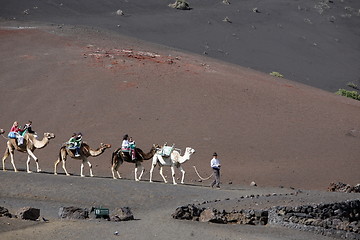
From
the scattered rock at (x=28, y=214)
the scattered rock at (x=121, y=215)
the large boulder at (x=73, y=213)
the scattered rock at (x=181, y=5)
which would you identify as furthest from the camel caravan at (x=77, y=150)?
the scattered rock at (x=181, y=5)

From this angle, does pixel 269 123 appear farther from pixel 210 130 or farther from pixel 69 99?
pixel 69 99

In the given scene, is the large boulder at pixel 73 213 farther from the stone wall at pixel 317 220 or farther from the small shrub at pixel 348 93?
the small shrub at pixel 348 93

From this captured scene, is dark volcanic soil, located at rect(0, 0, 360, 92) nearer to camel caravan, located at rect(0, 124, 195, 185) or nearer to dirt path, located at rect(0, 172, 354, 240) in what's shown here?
camel caravan, located at rect(0, 124, 195, 185)

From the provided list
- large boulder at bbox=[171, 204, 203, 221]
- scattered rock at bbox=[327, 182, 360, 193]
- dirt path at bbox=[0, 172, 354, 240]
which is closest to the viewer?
dirt path at bbox=[0, 172, 354, 240]

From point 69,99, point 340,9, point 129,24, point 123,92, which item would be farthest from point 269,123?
point 340,9

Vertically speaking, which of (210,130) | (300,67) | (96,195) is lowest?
(96,195)

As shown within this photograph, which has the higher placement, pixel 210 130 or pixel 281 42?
pixel 281 42

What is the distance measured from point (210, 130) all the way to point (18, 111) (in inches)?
414

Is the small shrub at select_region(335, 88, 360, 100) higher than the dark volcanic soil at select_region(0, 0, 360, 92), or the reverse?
the dark volcanic soil at select_region(0, 0, 360, 92)

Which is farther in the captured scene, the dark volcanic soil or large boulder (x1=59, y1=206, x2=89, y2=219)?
the dark volcanic soil

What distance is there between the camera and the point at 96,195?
2441 centimetres

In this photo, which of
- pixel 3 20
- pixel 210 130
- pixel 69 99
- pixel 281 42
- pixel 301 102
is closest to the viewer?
pixel 210 130

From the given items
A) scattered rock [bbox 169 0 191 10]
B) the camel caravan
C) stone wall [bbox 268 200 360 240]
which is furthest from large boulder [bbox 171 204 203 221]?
scattered rock [bbox 169 0 191 10]

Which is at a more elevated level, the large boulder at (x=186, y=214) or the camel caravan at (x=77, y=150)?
the camel caravan at (x=77, y=150)
